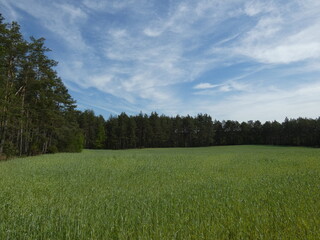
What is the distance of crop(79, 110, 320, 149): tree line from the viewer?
7938cm

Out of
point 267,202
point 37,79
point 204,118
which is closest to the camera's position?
point 267,202

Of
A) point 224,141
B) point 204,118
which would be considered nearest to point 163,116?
point 204,118

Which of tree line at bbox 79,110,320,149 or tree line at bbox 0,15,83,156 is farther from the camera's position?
tree line at bbox 79,110,320,149

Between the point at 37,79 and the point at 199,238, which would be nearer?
the point at 199,238

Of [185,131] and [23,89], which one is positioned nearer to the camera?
[23,89]

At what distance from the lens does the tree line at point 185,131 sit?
7938 centimetres

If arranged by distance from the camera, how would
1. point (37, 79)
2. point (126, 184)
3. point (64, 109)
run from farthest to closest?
point (64, 109) < point (37, 79) < point (126, 184)

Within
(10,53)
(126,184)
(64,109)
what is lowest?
(126,184)

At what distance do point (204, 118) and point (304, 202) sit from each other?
89.2m

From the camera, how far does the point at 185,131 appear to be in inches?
3659

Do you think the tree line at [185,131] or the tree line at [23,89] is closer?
the tree line at [23,89]

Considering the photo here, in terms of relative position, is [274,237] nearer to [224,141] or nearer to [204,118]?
[204,118]

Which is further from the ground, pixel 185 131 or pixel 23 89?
pixel 23 89

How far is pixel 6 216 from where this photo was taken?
171 inches
